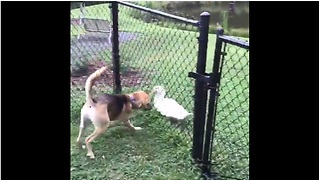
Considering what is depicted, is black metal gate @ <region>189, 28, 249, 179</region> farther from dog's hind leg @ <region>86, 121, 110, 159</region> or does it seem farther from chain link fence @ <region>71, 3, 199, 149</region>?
dog's hind leg @ <region>86, 121, 110, 159</region>

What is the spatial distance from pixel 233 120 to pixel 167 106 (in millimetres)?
212

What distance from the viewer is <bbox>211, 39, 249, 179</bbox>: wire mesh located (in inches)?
49.4

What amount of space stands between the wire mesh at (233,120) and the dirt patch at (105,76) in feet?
0.79

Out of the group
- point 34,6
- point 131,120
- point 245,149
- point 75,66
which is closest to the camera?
point 34,6

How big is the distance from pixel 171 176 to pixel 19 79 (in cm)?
50

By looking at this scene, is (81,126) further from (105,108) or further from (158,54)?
(158,54)

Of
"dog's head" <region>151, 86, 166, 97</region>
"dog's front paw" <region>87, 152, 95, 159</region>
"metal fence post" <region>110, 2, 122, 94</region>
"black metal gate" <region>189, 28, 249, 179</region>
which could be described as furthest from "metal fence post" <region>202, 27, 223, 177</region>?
"dog's front paw" <region>87, 152, 95, 159</region>

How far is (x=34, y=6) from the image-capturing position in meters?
1.00

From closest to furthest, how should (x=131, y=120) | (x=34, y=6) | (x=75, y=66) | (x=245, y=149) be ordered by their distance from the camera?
1. (x=34, y=6)
2. (x=75, y=66)
3. (x=131, y=120)
4. (x=245, y=149)

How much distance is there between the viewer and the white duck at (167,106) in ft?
4.32

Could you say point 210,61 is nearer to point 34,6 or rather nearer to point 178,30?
point 178,30

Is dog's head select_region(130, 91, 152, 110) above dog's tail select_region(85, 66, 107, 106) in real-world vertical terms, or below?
below

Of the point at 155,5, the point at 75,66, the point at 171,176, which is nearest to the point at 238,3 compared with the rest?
the point at 155,5

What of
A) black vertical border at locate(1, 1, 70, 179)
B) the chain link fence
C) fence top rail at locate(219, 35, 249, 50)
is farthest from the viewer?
the chain link fence
